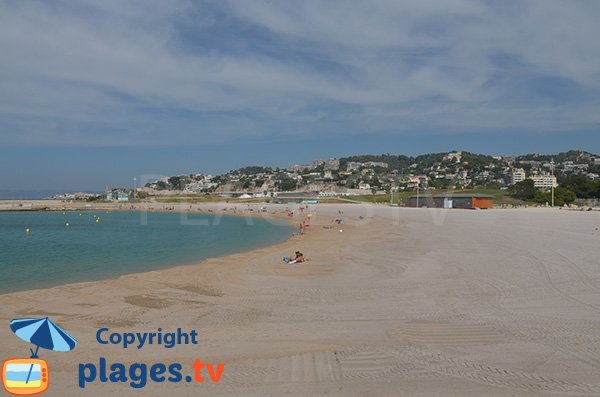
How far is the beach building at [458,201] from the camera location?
55188mm

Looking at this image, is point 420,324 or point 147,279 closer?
point 420,324

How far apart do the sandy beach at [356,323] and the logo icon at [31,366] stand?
0.63 feet

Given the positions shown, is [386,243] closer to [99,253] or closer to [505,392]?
[99,253]

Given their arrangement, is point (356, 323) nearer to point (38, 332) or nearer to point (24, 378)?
point (38, 332)

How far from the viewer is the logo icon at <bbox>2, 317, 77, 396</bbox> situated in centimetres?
563

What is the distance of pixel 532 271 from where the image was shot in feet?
43.1

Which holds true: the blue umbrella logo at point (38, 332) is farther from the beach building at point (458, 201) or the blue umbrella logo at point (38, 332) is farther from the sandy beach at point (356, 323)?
the beach building at point (458, 201)

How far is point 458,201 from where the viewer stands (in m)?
57.4

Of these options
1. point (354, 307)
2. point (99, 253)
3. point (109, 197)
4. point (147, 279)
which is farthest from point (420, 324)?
point (109, 197)

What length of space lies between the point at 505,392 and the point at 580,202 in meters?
66.4

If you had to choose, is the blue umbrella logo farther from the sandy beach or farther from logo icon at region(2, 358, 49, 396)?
the sandy beach

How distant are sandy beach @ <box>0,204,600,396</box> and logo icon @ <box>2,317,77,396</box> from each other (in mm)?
191

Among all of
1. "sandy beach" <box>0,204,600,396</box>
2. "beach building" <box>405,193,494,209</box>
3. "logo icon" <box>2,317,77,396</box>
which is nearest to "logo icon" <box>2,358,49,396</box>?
"logo icon" <box>2,317,77,396</box>

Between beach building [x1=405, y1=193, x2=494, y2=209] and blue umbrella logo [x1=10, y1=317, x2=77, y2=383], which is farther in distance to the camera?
beach building [x1=405, y1=193, x2=494, y2=209]
